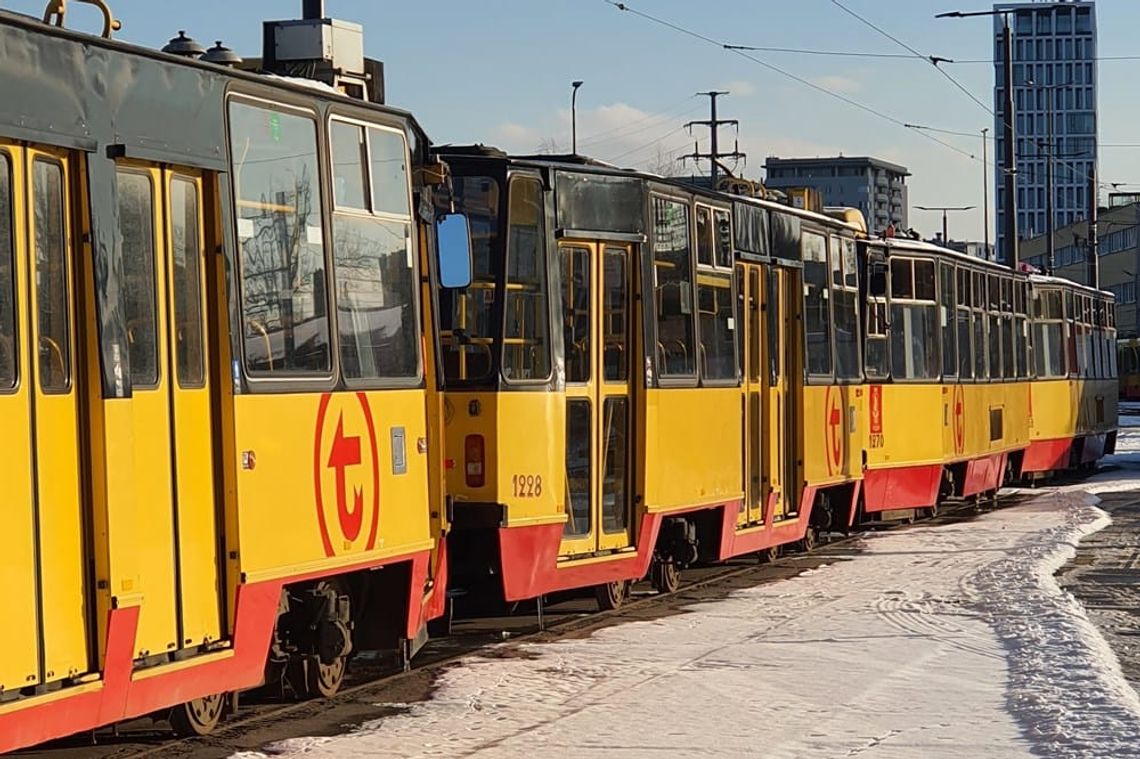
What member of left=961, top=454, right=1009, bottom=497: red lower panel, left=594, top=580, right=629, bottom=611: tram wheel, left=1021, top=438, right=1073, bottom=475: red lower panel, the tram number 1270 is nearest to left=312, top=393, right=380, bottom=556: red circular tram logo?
the tram number 1270

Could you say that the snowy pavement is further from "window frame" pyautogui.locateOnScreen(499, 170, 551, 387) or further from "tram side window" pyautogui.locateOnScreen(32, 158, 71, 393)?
"tram side window" pyautogui.locateOnScreen(32, 158, 71, 393)

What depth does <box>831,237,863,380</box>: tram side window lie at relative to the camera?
68.5 ft

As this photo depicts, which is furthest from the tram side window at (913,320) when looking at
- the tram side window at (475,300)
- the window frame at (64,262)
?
the window frame at (64,262)

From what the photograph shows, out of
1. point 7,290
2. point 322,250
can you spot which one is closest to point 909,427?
point 322,250

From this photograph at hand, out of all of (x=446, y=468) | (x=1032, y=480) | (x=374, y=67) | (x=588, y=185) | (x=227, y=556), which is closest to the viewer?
(x=227, y=556)

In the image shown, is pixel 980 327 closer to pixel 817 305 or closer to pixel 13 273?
pixel 817 305

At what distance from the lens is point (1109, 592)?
54.1 feet

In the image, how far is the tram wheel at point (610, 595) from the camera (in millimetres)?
15062

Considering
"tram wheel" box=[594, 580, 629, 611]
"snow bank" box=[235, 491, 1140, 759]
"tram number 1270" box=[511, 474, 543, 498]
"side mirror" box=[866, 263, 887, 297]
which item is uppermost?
"side mirror" box=[866, 263, 887, 297]

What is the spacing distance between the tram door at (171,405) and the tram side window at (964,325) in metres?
18.7

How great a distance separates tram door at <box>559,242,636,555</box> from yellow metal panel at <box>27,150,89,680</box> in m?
6.25

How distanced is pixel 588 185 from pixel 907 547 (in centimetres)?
803

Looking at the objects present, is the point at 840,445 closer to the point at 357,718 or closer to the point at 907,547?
the point at 907,547

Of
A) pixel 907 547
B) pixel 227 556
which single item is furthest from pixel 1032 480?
pixel 227 556
